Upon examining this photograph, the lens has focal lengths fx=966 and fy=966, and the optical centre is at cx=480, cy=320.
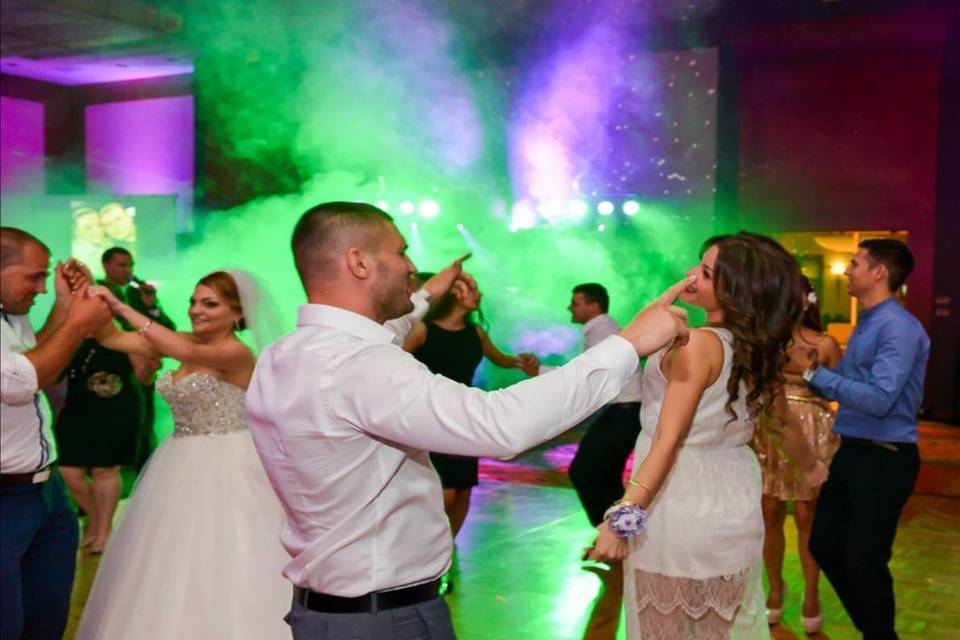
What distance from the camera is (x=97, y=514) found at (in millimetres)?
5148

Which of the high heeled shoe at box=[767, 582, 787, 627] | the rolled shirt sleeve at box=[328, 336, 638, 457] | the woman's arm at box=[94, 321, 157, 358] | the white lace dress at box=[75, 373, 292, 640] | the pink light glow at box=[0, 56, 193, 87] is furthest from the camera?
the pink light glow at box=[0, 56, 193, 87]

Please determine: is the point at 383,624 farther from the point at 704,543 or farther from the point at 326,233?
the point at 704,543

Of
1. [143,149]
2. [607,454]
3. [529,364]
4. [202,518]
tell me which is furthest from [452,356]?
[143,149]

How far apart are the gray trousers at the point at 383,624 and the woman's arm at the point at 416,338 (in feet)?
7.98

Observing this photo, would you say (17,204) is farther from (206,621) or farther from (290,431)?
(290,431)

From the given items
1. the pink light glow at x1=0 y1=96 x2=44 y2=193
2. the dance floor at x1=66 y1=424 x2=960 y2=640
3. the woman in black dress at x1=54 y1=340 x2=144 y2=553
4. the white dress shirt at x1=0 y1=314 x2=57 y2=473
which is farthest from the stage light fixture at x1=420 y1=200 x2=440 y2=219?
the white dress shirt at x1=0 y1=314 x2=57 y2=473

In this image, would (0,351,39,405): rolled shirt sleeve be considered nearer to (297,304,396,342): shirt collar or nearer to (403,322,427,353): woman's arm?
(297,304,396,342): shirt collar

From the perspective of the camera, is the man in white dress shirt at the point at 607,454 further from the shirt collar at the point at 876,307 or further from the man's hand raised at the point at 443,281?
the man's hand raised at the point at 443,281

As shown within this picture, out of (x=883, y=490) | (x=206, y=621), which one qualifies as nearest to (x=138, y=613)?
(x=206, y=621)

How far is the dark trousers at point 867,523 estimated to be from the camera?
314 centimetres

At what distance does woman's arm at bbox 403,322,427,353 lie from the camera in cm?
414

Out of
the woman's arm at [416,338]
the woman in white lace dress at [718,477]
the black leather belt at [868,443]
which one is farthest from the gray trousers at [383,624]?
the woman's arm at [416,338]

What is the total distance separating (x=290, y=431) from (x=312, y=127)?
31.3 feet

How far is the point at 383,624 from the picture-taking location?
1.63 metres
